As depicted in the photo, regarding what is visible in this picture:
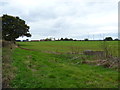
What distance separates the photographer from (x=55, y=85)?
21.2 feet

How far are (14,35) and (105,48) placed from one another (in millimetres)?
30848

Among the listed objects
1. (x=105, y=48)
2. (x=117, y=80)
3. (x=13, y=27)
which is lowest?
(x=117, y=80)

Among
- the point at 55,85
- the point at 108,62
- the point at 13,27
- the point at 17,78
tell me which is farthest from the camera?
the point at 13,27

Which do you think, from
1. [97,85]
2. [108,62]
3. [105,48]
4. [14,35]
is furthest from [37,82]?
[14,35]

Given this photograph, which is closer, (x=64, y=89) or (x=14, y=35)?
(x=64, y=89)

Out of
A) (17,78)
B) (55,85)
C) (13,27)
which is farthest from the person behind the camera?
(13,27)

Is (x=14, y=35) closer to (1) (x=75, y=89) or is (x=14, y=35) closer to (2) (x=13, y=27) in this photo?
(2) (x=13, y=27)

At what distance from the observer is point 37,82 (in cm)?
676

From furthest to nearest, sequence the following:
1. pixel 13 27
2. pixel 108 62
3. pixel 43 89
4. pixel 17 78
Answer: pixel 13 27 < pixel 108 62 < pixel 17 78 < pixel 43 89

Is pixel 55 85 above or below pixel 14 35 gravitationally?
below

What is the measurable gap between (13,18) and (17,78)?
37918 millimetres

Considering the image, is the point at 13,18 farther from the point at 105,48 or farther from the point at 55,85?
the point at 55,85

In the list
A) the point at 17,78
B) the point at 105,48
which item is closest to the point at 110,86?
the point at 17,78

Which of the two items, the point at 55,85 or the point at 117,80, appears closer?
the point at 55,85
